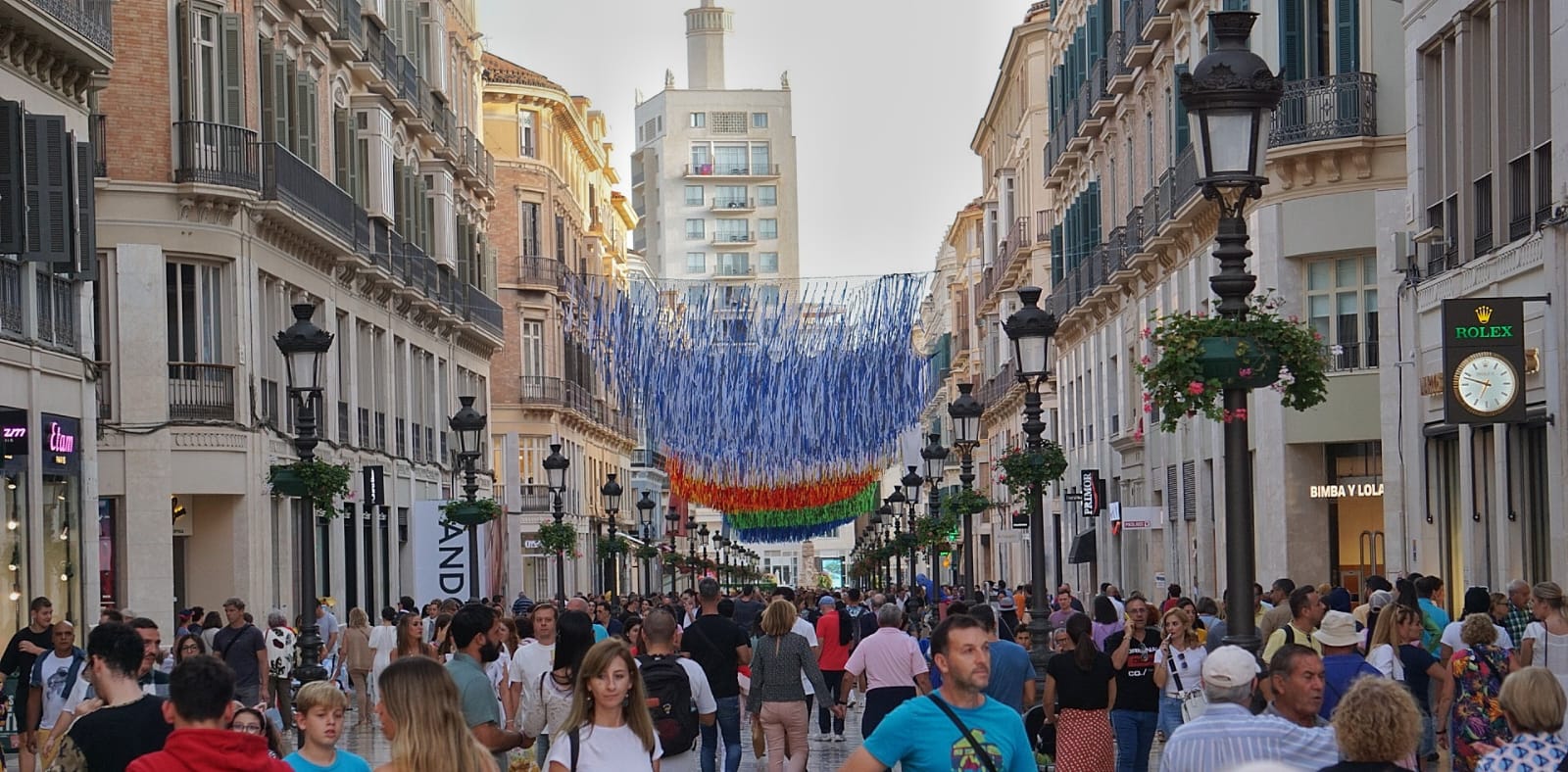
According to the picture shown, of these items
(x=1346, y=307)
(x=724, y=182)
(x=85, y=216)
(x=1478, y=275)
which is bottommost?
(x=1478, y=275)

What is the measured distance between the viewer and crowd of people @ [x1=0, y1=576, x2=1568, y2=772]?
309 inches

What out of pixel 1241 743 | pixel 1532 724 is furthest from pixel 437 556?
pixel 1241 743

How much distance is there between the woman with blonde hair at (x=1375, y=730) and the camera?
24.2 ft

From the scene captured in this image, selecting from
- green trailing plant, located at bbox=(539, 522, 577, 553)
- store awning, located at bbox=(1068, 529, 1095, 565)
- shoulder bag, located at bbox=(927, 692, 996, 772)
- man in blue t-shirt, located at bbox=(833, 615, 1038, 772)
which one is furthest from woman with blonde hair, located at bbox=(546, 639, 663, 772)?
store awning, located at bbox=(1068, 529, 1095, 565)

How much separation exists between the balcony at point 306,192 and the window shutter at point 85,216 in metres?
8.80

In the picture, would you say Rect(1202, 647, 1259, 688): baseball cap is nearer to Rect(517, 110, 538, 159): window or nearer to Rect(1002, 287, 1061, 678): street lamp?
Rect(1002, 287, 1061, 678): street lamp

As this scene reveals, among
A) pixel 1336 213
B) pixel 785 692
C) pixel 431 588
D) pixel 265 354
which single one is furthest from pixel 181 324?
pixel 785 692

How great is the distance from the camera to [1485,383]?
22.6 meters

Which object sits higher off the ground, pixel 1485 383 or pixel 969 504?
pixel 1485 383

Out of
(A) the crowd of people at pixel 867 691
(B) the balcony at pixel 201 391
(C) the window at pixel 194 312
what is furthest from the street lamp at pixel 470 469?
(A) the crowd of people at pixel 867 691

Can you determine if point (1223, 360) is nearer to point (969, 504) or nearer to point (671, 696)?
point (671, 696)

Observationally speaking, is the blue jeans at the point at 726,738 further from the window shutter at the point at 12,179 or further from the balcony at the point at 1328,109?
the balcony at the point at 1328,109

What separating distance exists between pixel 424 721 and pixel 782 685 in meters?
10.6

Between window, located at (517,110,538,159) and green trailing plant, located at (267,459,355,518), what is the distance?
4588 centimetres
